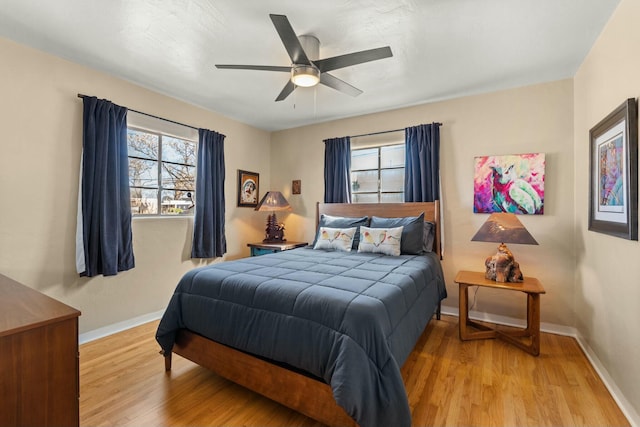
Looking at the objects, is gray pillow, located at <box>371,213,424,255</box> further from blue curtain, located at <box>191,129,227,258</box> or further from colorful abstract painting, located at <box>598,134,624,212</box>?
blue curtain, located at <box>191,129,227,258</box>

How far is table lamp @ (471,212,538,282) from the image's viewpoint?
258 cm

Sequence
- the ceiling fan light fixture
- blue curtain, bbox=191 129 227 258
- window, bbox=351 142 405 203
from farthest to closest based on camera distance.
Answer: window, bbox=351 142 405 203, blue curtain, bbox=191 129 227 258, the ceiling fan light fixture

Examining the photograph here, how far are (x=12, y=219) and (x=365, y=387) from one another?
2875mm

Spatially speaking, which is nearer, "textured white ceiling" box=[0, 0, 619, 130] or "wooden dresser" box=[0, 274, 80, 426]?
"wooden dresser" box=[0, 274, 80, 426]

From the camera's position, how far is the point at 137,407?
1.77 m

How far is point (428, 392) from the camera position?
1.93 meters

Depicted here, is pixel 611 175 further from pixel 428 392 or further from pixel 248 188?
pixel 248 188

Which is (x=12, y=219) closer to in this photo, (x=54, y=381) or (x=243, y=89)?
(x=54, y=381)

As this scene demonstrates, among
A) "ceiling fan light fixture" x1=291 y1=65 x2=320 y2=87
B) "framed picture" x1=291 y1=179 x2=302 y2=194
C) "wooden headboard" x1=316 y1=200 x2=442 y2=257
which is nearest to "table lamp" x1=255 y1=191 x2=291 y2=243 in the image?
"framed picture" x1=291 y1=179 x2=302 y2=194

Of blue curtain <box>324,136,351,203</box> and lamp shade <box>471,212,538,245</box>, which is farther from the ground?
blue curtain <box>324,136,351,203</box>

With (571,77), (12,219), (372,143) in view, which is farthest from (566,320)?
(12,219)

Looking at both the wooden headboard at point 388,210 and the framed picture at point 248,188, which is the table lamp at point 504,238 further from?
the framed picture at point 248,188

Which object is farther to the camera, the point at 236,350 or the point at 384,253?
the point at 384,253

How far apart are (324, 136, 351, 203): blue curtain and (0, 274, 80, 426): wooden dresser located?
3237mm
